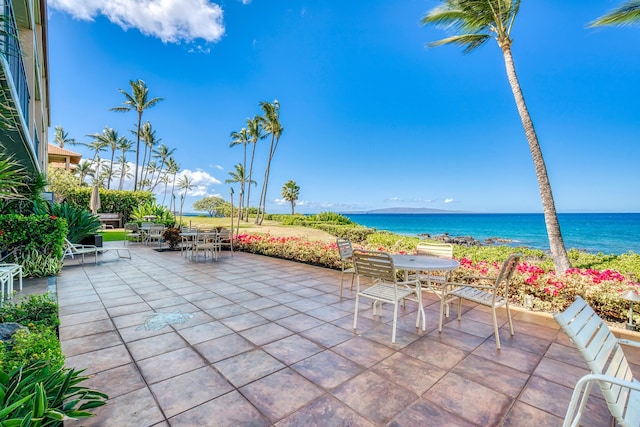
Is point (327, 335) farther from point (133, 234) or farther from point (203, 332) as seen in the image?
point (133, 234)

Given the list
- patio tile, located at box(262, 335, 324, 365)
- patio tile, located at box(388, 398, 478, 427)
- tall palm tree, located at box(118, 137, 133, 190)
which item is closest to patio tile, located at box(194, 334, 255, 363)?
patio tile, located at box(262, 335, 324, 365)

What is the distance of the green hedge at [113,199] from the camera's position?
16781 mm

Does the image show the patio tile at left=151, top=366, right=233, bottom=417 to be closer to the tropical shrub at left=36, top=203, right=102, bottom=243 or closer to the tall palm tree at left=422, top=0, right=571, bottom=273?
the tall palm tree at left=422, top=0, right=571, bottom=273

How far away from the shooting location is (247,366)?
229 cm

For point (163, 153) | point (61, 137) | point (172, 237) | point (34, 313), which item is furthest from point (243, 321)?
point (61, 137)

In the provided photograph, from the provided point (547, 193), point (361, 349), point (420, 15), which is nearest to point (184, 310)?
point (361, 349)

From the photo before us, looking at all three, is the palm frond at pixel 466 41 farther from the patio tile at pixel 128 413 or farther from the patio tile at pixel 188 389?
the patio tile at pixel 128 413

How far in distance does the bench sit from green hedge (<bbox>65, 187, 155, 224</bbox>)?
0.32 metres

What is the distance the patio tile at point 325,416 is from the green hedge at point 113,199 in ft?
65.2

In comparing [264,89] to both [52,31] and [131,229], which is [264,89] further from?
Answer: [131,229]

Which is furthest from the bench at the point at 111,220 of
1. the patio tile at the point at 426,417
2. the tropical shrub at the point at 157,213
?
the patio tile at the point at 426,417

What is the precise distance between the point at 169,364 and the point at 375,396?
1.70 m

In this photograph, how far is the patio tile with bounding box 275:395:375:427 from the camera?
1643mm

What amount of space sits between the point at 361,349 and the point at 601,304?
3237mm
